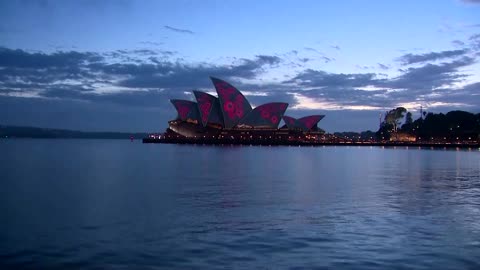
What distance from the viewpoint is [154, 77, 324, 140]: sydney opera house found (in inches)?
3568

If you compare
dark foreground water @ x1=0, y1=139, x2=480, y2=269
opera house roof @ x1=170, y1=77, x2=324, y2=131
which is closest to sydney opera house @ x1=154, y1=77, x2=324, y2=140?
opera house roof @ x1=170, y1=77, x2=324, y2=131

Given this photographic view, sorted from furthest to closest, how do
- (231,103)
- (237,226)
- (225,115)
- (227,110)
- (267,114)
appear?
1. (267,114)
2. (225,115)
3. (227,110)
4. (231,103)
5. (237,226)

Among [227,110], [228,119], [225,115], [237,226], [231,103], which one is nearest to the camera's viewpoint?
[237,226]

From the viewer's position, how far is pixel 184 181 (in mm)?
23109

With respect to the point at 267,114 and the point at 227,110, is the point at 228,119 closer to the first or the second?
the point at 227,110

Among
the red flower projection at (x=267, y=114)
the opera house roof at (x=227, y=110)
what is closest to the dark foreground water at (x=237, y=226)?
the opera house roof at (x=227, y=110)

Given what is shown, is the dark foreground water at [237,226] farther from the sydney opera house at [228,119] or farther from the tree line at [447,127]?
the tree line at [447,127]

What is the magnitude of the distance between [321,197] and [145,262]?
9.67 metres

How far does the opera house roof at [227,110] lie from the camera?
88.0m

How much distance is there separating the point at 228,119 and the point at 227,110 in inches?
104

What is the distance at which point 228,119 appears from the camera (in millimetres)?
93562

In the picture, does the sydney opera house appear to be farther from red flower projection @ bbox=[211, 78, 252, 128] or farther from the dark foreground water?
the dark foreground water

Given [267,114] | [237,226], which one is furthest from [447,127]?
[237,226]

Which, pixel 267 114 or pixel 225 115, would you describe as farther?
pixel 267 114
